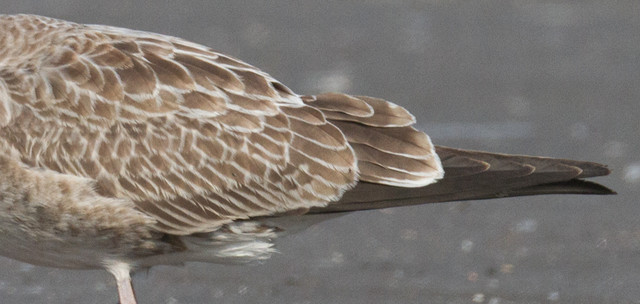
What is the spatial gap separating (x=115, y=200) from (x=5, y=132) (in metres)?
0.69

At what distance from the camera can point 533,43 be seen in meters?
12.5

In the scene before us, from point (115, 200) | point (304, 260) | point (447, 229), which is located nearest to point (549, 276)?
point (447, 229)

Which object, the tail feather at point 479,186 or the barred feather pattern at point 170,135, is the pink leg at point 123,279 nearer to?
the barred feather pattern at point 170,135

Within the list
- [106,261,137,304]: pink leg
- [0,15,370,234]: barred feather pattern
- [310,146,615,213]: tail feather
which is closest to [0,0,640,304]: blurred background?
[106,261,137,304]: pink leg

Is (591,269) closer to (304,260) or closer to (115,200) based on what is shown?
(304,260)

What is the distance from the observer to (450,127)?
10.7 meters

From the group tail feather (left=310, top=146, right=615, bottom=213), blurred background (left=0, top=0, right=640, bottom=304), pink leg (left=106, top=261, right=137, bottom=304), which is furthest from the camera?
blurred background (left=0, top=0, right=640, bottom=304)

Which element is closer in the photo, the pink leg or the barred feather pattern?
the barred feather pattern

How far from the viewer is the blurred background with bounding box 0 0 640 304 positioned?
27.0ft

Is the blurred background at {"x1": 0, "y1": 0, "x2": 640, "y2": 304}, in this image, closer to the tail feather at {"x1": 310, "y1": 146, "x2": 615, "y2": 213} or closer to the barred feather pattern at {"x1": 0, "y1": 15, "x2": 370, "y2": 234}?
the barred feather pattern at {"x1": 0, "y1": 15, "x2": 370, "y2": 234}

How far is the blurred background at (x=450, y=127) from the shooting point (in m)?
Result: 8.22

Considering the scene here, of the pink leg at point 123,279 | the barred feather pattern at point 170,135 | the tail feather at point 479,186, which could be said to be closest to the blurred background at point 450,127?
the pink leg at point 123,279

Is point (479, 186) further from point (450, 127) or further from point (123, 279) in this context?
point (450, 127)

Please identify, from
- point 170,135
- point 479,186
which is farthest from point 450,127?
point 170,135
